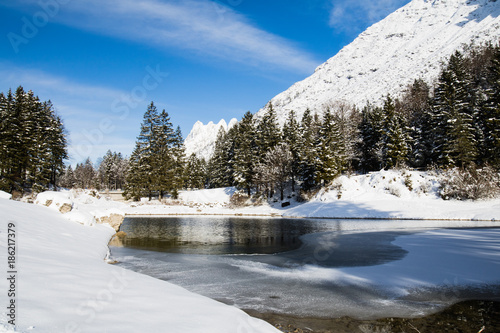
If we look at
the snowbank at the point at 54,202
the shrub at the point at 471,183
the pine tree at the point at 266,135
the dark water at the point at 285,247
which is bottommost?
the dark water at the point at 285,247

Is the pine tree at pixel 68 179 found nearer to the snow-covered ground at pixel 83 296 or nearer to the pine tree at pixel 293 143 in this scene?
the pine tree at pixel 293 143

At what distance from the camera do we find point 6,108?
141 ft

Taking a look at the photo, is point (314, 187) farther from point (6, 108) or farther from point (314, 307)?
point (6, 108)

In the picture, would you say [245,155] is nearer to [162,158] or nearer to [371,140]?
[162,158]

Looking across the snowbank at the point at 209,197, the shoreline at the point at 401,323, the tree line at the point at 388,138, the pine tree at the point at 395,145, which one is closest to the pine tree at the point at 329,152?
the tree line at the point at 388,138

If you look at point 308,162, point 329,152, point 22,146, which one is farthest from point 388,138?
point 22,146

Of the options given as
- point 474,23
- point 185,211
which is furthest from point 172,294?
point 474,23

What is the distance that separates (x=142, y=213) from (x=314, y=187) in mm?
29034

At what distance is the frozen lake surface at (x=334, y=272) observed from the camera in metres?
7.78

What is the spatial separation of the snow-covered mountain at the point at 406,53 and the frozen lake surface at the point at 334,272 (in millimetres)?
76384

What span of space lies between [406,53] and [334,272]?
164m

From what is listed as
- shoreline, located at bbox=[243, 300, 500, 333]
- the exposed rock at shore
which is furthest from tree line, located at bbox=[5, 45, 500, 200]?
shoreline, located at bbox=[243, 300, 500, 333]

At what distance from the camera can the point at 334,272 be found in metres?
10.8

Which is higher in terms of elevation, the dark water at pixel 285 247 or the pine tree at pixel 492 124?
the pine tree at pixel 492 124
